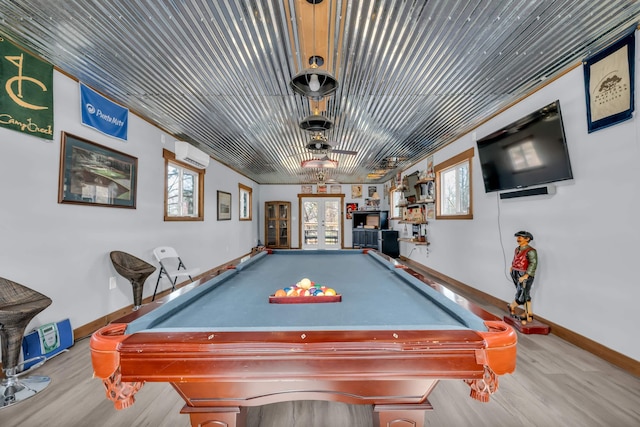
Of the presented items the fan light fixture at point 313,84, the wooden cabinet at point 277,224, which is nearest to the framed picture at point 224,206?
the wooden cabinet at point 277,224

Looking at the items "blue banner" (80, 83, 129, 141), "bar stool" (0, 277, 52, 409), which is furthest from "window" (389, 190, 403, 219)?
"bar stool" (0, 277, 52, 409)

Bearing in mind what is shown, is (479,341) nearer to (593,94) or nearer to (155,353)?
(155,353)

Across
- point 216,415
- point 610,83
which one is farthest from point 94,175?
point 610,83

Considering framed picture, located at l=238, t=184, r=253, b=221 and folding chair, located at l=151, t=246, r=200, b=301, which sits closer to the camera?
folding chair, located at l=151, t=246, r=200, b=301

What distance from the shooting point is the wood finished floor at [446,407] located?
1.58 meters

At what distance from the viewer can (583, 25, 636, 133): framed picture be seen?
6.65ft

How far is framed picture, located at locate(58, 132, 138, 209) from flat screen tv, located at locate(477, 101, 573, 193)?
14.8 feet

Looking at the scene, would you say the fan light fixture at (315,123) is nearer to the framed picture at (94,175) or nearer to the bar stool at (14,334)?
the framed picture at (94,175)

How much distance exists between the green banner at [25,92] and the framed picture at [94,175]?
0.81 ft

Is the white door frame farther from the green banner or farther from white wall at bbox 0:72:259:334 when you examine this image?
the green banner

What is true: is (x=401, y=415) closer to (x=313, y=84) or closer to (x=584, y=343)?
(x=313, y=84)

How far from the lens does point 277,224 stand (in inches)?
380

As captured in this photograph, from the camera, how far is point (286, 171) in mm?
7754

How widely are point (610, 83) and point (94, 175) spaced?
4744 mm
